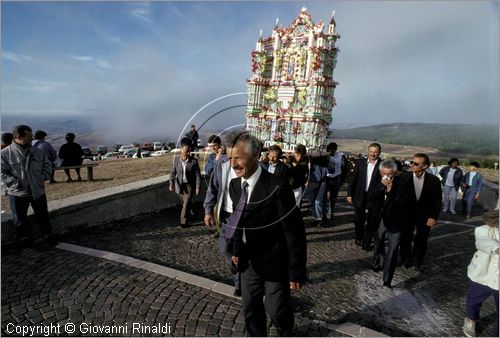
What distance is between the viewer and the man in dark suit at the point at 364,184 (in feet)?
18.8

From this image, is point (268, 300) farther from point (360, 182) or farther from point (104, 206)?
point (104, 206)

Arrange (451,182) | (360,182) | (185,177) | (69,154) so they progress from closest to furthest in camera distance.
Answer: (360,182) → (185,177) → (451,182) → (69,154)

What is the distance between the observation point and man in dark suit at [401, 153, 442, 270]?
5109 millimetres

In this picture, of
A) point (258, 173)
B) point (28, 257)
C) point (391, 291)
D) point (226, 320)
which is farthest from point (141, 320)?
point (391, 291)

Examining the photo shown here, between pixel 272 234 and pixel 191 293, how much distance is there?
1816 millimetres

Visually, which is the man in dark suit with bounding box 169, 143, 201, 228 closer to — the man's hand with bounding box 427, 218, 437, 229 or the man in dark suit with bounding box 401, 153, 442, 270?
the man in dark suit with bounding box 401, 153, 442, 270

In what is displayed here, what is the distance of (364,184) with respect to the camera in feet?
19.3

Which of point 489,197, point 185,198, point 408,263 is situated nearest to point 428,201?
point 408,263

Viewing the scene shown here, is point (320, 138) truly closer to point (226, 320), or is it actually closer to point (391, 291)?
point (391, 291)

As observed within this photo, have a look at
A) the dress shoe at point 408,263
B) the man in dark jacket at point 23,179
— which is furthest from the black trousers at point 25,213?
the dress shoe at point 408,263

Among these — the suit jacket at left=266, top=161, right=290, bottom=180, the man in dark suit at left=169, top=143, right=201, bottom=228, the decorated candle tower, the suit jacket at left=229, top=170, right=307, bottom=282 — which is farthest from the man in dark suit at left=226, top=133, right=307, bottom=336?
the decorated candle tower

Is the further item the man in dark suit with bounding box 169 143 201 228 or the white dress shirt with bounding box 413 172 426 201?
the man in dark suit with bounding box 169 143 201 228

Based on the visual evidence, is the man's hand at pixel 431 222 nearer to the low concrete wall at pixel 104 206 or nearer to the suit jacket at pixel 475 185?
the low concrete wall at pixel 104 206

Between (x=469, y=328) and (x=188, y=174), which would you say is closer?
(x=469, y=328)
